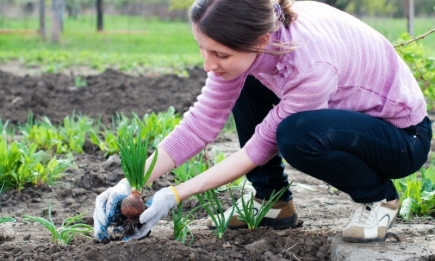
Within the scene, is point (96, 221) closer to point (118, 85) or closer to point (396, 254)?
point (396, 254)

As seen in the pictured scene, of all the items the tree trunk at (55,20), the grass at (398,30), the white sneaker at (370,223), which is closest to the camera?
the white sneaker at (370,223)

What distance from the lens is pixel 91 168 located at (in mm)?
4117

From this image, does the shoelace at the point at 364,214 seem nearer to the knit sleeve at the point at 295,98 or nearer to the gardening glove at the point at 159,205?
the knit sleeve at the point at 295,98

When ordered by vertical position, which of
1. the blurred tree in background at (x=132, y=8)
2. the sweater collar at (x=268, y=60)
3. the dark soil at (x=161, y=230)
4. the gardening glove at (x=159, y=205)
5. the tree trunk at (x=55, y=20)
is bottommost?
the blurred tree in background at (x=132, y=8)

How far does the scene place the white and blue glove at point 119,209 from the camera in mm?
2531

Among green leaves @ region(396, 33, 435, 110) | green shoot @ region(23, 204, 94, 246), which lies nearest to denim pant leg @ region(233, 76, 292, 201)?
green shoot @ region(23, 204, 94, 246)

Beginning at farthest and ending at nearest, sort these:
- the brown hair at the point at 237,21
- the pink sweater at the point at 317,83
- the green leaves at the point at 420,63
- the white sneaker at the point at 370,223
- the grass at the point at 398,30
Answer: the grass at the point at 398,30 < the green leaves at the point at 420,63 < the white sneaker at the point at 370,223 < the pink sweater at the point at 317,83 < the brown hair at the point at 237,21

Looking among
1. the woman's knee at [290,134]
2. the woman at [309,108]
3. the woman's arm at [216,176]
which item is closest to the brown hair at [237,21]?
the woman at [309,108]

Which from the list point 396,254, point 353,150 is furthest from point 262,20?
point 396,254

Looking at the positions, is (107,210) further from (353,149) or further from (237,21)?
(353,149)

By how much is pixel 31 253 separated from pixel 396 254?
4.40 ft

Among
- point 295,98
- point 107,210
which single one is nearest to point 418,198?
point 295,98

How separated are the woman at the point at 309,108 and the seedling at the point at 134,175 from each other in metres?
0.05

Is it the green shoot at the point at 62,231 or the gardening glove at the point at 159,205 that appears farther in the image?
the green shoot at the point at 62,231
